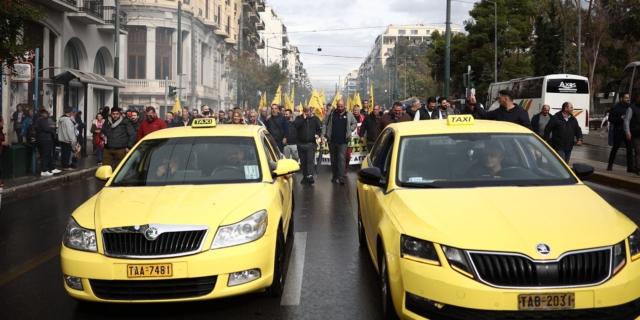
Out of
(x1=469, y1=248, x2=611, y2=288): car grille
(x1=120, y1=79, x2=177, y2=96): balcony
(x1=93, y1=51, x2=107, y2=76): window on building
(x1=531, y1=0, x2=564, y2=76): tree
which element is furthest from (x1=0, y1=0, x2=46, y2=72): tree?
(x1=531, y1=0, x2=564, y2=76): tree

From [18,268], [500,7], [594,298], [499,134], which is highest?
[500,7]

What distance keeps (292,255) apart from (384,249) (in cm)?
263

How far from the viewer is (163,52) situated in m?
51.5

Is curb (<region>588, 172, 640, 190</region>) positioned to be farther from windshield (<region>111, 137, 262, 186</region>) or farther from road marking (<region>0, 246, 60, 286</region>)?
road marking (<region>0, 246, 60, 286</region>)

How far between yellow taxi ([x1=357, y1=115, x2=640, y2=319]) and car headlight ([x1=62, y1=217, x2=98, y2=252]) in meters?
2.08

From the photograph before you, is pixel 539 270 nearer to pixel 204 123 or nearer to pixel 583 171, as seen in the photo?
pixel 583 171

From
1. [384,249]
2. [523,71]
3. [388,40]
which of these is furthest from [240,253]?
[388,40]

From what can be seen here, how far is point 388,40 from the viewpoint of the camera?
183 metres

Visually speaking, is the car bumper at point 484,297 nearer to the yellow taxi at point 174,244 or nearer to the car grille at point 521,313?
the car grille at point 521,313

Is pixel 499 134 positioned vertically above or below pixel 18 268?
above

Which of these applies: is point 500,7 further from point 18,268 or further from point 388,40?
point 388,40

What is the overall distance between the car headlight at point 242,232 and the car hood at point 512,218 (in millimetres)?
1007

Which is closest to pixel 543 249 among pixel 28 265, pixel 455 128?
pixel 455 128

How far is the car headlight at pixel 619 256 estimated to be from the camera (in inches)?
156
